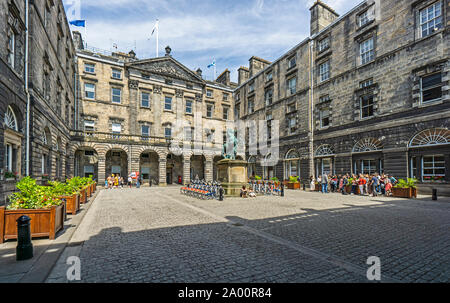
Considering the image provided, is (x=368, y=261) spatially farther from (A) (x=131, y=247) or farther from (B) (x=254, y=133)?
(B) (x=254, y=133)

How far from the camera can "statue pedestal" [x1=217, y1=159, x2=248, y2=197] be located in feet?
51.3

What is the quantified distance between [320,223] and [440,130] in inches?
534

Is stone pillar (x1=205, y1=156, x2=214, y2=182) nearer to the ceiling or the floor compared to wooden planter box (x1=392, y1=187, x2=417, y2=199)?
nearer to the ceiling

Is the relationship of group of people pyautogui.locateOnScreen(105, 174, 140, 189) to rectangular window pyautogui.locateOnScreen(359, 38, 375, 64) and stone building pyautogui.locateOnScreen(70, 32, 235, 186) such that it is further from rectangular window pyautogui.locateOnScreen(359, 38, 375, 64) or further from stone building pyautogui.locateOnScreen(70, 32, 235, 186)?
rectangular window pyautogui.locateOnScreen(359, 38, 375, 64)

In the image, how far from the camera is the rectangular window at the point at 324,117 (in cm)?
2254

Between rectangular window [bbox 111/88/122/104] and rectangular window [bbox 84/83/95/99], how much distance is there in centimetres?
227

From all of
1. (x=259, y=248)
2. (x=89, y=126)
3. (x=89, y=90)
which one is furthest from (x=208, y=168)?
(x=259, y=248)

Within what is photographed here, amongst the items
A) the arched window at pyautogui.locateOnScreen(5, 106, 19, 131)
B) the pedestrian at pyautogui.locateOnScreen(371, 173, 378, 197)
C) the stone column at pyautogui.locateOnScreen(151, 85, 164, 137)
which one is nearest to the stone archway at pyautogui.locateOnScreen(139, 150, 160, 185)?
the stone column at pyautogui.locateOnScreen(151, 85, 164, 137)

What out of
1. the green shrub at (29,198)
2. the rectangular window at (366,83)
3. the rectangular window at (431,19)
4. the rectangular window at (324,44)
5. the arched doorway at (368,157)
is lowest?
the green shrub at (29,198)

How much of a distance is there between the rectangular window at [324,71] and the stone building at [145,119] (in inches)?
706

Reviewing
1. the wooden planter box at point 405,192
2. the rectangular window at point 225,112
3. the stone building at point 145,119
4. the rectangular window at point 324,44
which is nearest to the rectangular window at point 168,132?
the stone building at point 145,119

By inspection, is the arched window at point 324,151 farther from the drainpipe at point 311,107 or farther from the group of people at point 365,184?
the group of people at point 365,184

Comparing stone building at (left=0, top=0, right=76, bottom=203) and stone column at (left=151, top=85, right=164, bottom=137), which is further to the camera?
stone column at (left=151, top=85, right=164, bottom=137)
